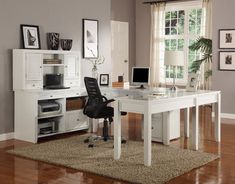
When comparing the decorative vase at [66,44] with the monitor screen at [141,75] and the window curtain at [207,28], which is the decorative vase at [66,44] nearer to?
the monitor screen at [141,75]

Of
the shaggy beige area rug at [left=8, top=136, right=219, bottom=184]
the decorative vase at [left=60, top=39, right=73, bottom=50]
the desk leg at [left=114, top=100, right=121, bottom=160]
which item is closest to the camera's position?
the shaggy beige area rug at [left=8, top=136, right=219, bottom=184]

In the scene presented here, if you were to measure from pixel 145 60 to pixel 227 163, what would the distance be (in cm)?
650

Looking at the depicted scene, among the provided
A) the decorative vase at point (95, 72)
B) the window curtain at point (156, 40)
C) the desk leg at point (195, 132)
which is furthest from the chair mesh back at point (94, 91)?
the window curtain at point (156, 40)

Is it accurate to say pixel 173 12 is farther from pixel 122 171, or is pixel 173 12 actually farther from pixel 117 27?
pixel 122 171

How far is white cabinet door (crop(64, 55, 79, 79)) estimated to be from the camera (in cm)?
676

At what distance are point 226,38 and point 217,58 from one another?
1.41ft

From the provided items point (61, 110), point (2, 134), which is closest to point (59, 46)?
point (61, 110)

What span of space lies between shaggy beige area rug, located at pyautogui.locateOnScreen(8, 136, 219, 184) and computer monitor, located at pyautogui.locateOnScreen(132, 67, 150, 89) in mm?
1094

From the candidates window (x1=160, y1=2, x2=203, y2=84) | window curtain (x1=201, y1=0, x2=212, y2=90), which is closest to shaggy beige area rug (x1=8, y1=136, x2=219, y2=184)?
window curtain (x1=201, y1=0, x2=212, y2=90)

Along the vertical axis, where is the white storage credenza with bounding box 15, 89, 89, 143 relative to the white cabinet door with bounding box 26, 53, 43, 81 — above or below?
below

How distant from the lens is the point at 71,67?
6848 mm

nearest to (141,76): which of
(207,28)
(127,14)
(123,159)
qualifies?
(123,159)

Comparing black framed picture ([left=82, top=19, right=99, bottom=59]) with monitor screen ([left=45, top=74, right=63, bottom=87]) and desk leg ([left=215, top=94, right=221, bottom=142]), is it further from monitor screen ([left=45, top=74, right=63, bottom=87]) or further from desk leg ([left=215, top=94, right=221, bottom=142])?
desk leg ([left=215, top=94, right=221, bottom=142])

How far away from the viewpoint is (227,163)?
4.84 meters
